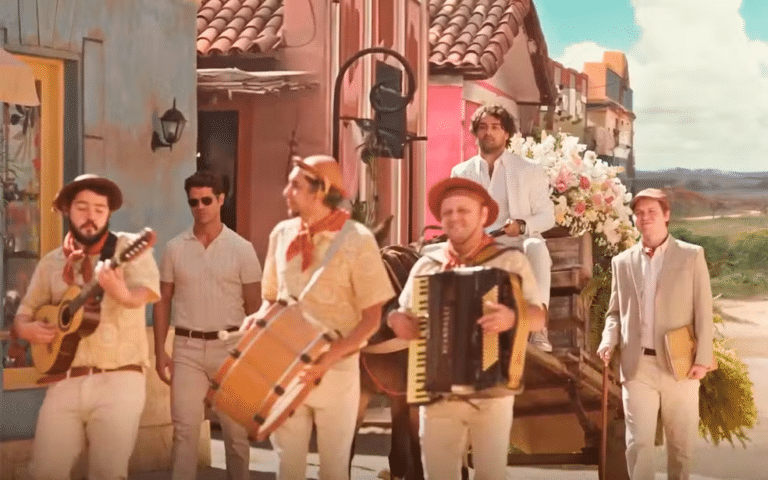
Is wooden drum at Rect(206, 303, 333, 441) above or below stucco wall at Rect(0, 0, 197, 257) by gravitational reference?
below

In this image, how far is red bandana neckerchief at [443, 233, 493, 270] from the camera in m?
7.22

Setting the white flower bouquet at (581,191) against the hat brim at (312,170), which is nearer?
the hat brim at (312,170)

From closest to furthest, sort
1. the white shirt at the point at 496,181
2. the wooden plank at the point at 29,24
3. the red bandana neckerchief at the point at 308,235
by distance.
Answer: the red bandana neckerchief at the point at 308,235, the white shirt at the point at 496,181, the wooden plank at the point at 29,24

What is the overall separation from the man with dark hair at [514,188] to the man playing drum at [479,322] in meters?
1.89

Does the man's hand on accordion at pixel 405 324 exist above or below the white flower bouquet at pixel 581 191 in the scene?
below

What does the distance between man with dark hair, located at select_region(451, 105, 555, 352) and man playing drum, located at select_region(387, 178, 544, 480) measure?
1.89m

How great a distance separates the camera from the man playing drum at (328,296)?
7.20m

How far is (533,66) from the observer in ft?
68.6

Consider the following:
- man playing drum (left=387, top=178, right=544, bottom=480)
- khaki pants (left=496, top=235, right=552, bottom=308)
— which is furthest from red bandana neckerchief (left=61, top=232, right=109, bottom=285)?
khaki pants (left=496, top=235, right=552, bottom=308)

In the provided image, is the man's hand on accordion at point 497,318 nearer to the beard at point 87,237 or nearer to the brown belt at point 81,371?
the brown belt at point 81,371

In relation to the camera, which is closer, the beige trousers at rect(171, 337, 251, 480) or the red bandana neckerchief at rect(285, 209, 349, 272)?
the red bandana neckerchief at rect(285, 209, 349, 272)

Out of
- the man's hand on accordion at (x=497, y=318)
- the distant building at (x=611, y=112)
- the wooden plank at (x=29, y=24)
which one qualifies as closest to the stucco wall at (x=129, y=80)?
the wooden plank at (x=29, y=24)

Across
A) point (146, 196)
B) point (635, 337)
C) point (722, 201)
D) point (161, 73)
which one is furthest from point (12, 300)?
point (722, 201)

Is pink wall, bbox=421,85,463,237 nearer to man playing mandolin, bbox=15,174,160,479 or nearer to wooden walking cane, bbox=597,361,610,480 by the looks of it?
wooden walking cane, bbox=597,361,610,480
